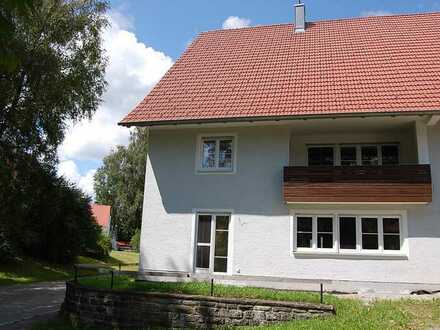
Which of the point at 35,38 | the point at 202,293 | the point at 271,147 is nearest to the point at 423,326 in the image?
the point at 202,293

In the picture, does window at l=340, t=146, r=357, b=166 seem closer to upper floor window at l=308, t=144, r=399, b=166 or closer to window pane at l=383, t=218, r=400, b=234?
upper floor window at l=308, t=144, r=399, b=166

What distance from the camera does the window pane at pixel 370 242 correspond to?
45.9ft

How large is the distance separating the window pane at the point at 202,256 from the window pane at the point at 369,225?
5.01m

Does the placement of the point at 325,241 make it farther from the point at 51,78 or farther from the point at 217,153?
the point at 51,78

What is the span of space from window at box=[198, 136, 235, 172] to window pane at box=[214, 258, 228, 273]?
2.97m

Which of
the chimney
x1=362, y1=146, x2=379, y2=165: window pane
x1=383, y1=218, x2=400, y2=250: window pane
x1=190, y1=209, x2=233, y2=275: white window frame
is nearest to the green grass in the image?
x1=190, y1=209, x2=233, y2=275: white window frame

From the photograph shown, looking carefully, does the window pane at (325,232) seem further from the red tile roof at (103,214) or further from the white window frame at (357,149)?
the red tile roof at (103,214)

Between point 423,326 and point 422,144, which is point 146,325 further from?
point 422,144

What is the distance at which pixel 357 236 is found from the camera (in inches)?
555

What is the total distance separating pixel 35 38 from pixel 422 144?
57.2 feet

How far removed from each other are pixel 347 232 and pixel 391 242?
1305 millimetres

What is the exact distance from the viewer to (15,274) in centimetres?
2428

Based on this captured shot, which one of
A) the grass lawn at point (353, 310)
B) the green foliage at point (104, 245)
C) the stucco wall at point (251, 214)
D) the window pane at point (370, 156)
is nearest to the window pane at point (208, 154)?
the stucco wall at point (251, 214)

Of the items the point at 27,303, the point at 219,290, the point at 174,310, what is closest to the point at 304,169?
the point at 219,290
